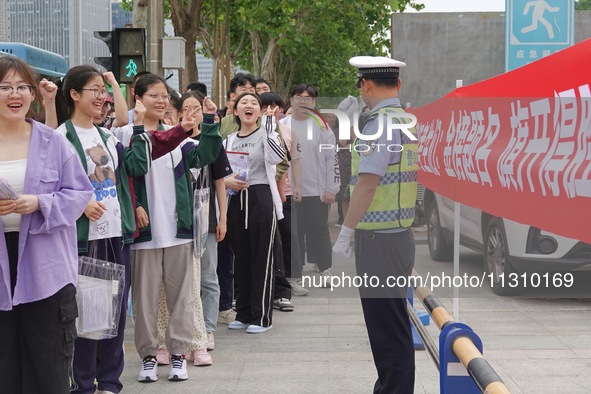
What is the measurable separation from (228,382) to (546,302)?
227 centimetres

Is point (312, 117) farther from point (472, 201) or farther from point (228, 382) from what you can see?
point (228, 382)

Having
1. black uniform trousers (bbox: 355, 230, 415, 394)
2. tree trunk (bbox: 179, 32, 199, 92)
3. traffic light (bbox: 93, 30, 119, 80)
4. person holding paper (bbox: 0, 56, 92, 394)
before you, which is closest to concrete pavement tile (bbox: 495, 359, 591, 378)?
black uniform trousers (bbox: 355, 230, 415, 394)

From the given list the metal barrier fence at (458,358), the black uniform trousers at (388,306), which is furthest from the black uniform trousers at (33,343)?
the metal barrier fence at (458,358)

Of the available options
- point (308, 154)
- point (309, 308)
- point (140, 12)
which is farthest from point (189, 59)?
point (308, 154)

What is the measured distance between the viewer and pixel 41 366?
4.16 meters

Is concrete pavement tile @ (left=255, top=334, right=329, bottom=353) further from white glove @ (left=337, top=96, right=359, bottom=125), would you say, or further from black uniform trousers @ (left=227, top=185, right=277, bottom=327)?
white glove @ (left=337, top=96, right=359, bottom=125)

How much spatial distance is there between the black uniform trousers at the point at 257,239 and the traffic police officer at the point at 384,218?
2731 millimetres

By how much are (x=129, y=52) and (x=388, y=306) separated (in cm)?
747

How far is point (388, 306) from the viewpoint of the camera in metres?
4.92

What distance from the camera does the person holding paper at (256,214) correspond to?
7645mm

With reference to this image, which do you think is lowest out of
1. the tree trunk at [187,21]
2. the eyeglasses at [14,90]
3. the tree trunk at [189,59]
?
the eyeglasses at [14,90]

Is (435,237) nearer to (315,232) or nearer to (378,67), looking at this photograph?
(315,232)

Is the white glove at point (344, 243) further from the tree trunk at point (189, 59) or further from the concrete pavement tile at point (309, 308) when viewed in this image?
the tree trunk at point (189, 59)

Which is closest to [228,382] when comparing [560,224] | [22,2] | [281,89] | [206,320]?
[206,320]
